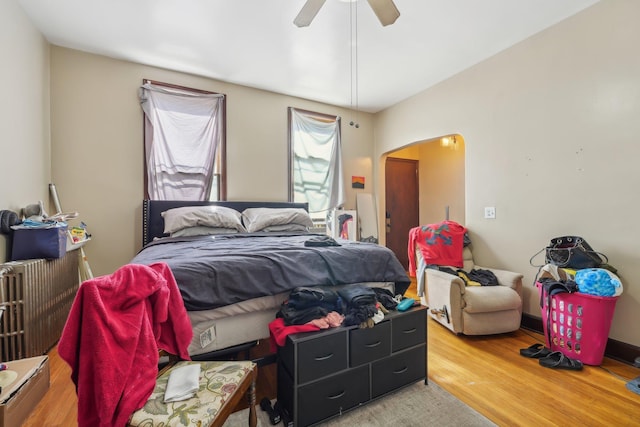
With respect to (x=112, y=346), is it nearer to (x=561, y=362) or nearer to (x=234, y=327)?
(x=234, y=327)

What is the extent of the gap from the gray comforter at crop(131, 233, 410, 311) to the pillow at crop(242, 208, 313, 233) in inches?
37.7

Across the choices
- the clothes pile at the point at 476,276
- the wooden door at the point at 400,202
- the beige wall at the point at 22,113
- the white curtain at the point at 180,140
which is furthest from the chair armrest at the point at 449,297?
the beige wall at the point at 22,113

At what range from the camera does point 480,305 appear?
239cm

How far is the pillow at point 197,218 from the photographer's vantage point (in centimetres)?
289

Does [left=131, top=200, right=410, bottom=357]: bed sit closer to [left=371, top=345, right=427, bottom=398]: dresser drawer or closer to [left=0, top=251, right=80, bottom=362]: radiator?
[left=371, top=345, right=427, bottom=398]: dresser drawer

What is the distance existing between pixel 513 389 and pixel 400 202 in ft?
12.2

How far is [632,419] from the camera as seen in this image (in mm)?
1501

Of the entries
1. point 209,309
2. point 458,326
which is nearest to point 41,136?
point 209,309

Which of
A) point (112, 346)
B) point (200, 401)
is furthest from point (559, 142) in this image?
point (112, 346)

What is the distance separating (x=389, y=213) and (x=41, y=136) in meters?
4.68

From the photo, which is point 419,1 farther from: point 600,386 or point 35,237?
point 35,237

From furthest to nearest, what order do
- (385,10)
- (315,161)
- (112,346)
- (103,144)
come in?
(315,161), (103,144), (385,10), (112,346)

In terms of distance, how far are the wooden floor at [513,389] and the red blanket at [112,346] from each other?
0.84 metres

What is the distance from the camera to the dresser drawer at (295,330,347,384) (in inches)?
55.2
